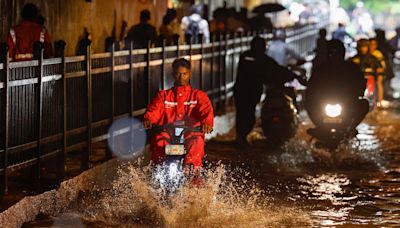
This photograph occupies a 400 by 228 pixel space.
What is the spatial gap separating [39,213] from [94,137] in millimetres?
3022

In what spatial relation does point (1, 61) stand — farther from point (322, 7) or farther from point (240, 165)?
point (322, 7)

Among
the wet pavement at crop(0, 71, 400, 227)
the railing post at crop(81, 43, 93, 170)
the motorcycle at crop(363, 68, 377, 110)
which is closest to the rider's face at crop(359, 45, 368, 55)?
the motorcycle at crop(363, 68, 377, 110)

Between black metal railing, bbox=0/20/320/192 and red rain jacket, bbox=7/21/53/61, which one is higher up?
red rain jacket, bbox=7/21/53/61

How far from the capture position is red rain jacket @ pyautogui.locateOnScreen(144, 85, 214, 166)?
32.0 feet

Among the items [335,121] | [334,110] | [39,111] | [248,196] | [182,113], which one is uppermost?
[182,113]

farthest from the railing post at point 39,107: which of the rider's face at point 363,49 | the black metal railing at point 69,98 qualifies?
the rider's face at point 363,49

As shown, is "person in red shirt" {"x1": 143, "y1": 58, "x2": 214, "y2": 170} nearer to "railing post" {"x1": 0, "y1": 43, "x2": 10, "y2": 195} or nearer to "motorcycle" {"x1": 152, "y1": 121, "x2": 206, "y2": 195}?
"motorcycle" {"x1": 152, "y1": 121, "x2": 206, "y2": 195}

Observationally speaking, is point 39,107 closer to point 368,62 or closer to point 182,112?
point 182,112

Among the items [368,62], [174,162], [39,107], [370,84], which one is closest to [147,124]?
[174,162]

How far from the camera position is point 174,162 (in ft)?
31.9

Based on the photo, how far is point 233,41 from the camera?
21141 mm

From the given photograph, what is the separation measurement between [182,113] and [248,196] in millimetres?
1506

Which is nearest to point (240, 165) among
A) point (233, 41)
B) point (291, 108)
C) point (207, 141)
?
point (291, 108)

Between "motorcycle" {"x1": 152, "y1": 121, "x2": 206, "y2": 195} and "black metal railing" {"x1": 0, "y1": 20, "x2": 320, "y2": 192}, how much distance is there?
1556 millimetres
